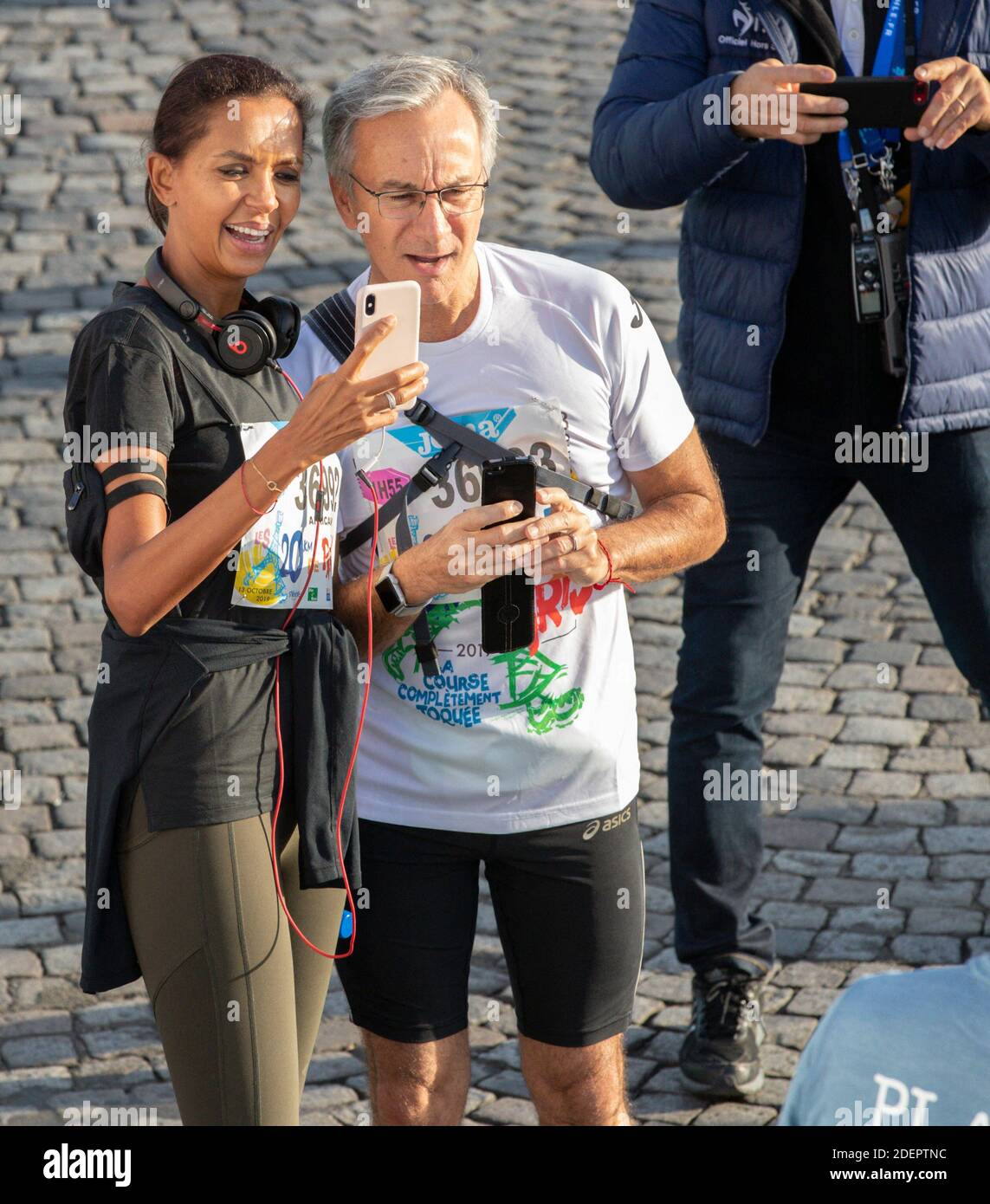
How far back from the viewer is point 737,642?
4301mm

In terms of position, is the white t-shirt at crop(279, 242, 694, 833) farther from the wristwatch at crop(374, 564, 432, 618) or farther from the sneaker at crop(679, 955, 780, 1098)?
the sneaker at crop(679, 955, 780, 1098)

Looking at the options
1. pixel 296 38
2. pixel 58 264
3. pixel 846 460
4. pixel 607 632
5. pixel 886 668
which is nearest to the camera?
pixel 607 632

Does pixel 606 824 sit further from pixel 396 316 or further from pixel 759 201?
pixel 759 201

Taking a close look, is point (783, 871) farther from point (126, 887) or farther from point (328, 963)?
point (126, 887)

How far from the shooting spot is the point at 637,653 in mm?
6551

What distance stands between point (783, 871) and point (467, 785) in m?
2.27

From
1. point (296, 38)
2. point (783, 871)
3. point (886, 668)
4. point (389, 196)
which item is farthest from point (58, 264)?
point (389, 196)

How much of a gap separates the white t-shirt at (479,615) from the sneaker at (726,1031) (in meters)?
1.23

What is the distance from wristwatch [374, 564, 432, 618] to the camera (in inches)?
124

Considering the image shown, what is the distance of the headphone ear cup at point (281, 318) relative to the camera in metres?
3.07

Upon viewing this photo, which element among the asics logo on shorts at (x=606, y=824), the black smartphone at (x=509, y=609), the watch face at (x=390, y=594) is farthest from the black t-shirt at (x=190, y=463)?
the asics logo on shorts at (x=606, y=824)

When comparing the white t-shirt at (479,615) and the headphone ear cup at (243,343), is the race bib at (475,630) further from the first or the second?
the headphone ear cup at (243,343)

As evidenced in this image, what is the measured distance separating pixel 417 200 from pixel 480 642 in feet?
2.53

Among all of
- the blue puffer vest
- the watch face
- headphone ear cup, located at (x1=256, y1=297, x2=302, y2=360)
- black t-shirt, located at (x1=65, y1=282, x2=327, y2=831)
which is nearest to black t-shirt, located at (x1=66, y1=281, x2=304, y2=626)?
black t-shirt, located at (x1=65, y1=282, x2=327, y2=831)
